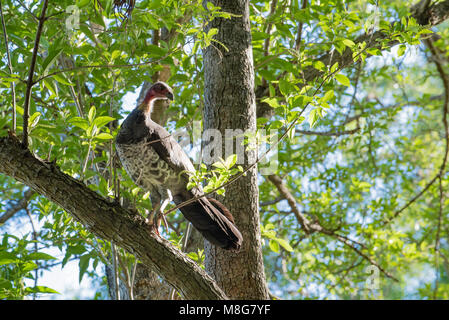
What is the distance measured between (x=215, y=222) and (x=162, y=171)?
0.58 m

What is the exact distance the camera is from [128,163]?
10.0 ft

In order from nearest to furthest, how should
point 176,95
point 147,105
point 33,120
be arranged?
point 33,120, point 147,105, point 176,95

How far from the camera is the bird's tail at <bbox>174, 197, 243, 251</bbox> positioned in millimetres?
2645

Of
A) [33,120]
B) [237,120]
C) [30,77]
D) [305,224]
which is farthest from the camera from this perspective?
[305,224]

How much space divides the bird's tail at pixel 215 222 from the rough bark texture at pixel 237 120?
0.25ft

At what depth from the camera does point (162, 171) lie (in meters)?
3.05

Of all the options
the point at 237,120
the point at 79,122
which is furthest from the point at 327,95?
the point at 79,122

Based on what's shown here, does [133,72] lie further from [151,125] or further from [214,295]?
[214,295]

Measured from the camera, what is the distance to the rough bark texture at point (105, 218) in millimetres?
2105

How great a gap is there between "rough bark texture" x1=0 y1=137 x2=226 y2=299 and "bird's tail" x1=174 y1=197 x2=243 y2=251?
1.43 feet

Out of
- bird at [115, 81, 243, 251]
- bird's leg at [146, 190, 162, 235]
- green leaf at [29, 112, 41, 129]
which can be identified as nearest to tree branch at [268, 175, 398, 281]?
bird's leg at [146, 190, 162, 235]

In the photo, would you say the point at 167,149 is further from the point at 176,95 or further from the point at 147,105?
the point at 176,95

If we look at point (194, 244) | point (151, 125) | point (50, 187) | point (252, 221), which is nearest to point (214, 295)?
point (252, 221)

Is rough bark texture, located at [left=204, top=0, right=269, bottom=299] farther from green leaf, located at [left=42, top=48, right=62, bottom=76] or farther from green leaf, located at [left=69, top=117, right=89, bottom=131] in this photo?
green leaf, located at [left=42, top=48, right=62, bottom=76]
